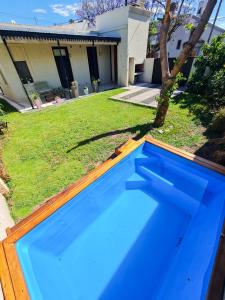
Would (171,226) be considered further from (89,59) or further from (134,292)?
(89,59)

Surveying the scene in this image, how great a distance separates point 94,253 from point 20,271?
1.07 m

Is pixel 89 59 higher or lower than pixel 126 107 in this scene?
higher

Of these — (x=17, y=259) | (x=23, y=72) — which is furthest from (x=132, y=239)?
(x=23, y=72)

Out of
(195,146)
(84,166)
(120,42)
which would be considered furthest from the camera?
(120,42)

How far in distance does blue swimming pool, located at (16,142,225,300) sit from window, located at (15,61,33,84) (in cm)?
876

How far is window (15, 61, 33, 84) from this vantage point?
27.9 ft

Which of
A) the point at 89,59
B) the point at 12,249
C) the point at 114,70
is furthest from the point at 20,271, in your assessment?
the point at 114,70

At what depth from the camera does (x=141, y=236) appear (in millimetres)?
2629

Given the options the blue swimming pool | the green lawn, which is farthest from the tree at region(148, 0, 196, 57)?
the blue swimming pool

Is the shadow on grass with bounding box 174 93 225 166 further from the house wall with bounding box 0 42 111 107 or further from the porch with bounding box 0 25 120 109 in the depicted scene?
the house wall with bounding box 0 42 111 107

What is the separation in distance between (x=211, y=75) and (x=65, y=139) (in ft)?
26.4

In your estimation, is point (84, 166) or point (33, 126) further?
point (33, 126)

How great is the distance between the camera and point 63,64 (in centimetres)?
1014

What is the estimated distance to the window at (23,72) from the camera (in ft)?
27.9
